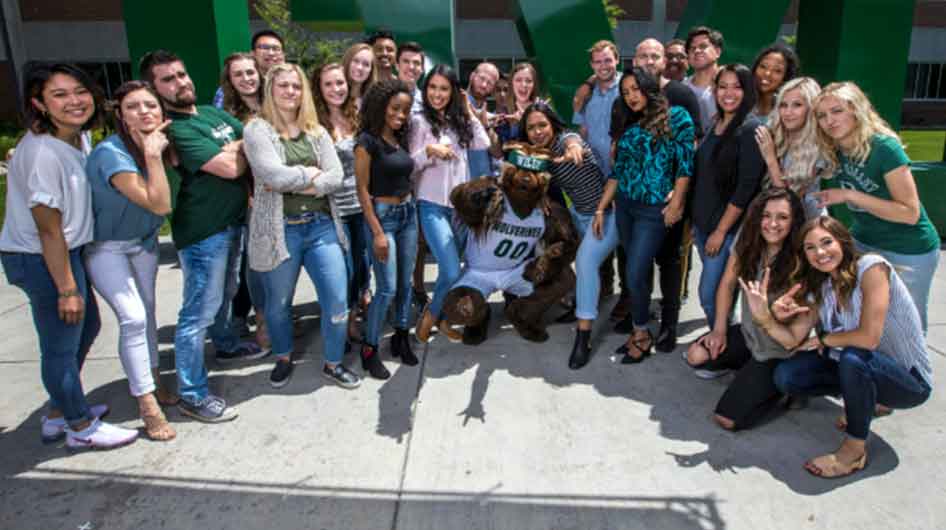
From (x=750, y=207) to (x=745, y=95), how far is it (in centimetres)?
63

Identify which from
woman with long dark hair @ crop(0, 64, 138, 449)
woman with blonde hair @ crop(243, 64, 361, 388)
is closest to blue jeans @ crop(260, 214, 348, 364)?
woman with blonde hair @ crop(243, 64, 361, 388)

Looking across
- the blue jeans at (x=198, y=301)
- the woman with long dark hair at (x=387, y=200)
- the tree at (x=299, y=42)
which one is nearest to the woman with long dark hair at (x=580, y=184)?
the woman with long dark hair at (x=387, y=200)

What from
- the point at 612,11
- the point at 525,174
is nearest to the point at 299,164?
the point at 525,174

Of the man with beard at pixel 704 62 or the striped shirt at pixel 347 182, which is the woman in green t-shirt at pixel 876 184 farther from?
the striped shirt at pixel 347 182

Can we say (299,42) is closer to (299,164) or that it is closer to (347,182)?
(347,182)

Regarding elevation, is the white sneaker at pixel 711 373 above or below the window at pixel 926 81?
below

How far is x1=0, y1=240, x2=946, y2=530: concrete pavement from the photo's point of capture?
2.47 metres

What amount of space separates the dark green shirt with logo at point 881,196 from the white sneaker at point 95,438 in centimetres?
Result: 366

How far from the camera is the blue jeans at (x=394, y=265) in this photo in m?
3.66

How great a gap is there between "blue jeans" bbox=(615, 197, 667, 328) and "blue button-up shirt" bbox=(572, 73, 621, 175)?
67 centimetres

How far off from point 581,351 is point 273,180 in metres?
2.04

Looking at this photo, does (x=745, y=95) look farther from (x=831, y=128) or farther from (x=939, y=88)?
(x=939, y=88)

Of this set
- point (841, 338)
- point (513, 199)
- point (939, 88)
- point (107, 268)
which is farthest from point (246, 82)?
point (939, 88)

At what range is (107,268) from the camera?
2855 mm
